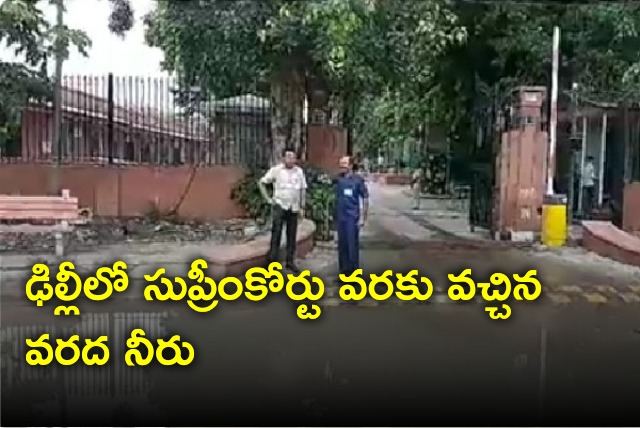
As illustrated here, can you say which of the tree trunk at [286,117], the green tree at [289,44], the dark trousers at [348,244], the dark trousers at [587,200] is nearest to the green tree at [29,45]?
the green tree at [289,44]

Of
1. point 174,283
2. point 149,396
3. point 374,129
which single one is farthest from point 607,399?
point 374,129

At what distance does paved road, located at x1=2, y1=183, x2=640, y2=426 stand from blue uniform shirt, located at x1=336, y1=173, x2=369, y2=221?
74.2 inches

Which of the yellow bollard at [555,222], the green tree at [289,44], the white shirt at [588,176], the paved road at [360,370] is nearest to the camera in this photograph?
the paved road at [360,370]

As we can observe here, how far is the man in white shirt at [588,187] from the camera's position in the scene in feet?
70.6

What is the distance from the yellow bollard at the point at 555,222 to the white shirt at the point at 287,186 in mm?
5753

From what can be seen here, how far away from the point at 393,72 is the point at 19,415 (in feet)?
39.8

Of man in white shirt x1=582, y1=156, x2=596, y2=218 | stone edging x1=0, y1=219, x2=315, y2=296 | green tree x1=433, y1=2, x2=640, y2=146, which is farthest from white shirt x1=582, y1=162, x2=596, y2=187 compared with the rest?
stone edging x1=0, y1=219, x2=315, y2=296

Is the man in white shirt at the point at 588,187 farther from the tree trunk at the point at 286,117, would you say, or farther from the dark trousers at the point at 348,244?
the dark trousers at the point at 348,244

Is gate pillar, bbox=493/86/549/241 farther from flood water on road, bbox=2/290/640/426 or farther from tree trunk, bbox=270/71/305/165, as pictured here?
flood water on road, bbox=2/290/640/426

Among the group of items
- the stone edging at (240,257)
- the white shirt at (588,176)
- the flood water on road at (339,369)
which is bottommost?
the flood water on road at (339,369)

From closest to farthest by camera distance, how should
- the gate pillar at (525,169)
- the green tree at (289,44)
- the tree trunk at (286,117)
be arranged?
the green tree at (289,44), the gate pillar at (525,169), the tree trunk at (286,117)

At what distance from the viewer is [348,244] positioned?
11.6 metres

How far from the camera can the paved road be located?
5.70m

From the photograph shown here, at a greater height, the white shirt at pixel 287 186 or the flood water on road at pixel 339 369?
the white shirt at pixel 287 186
